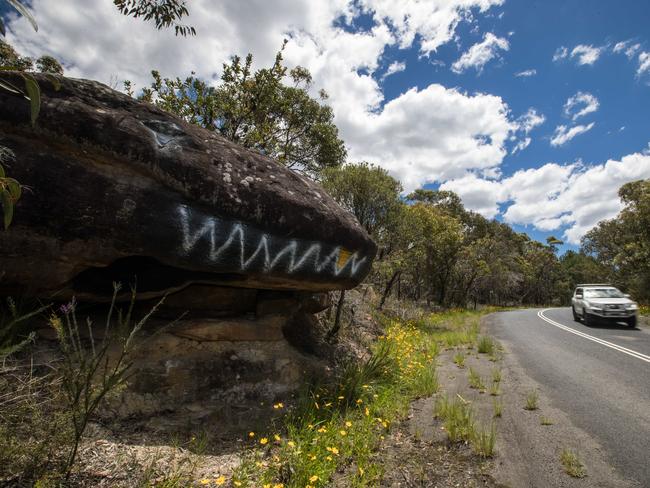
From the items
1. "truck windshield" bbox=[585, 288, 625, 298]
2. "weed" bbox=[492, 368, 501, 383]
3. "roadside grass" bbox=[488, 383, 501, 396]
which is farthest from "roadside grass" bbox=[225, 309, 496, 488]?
"truck windshield" bbox=[585, 288, 625, 298]

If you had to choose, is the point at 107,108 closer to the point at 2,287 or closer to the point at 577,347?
the point at 2,287

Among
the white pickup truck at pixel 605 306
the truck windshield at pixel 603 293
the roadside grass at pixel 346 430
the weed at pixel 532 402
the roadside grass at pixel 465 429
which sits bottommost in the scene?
the roadside grass at pixel 346 430

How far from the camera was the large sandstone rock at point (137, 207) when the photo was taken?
12.2 ft

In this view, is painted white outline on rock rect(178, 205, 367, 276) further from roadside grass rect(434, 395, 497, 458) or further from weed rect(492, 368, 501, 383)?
weed rect(492, 368, 501, 383)

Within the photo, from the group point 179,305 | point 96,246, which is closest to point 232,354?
point 179,305

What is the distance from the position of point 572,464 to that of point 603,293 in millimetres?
13014

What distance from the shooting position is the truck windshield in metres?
13.2

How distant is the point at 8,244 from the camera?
3574 millimetres

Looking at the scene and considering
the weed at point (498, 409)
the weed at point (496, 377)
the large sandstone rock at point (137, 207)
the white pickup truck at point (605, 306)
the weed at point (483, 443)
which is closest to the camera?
the large sandstone rock at point (137, 207)

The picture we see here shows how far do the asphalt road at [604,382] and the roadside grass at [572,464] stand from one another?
0.34 metres

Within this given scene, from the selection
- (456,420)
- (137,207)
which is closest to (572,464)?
(456,420)

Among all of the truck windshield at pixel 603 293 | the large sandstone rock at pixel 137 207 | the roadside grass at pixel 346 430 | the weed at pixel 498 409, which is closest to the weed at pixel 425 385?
the roadside grass at pixel 346 430

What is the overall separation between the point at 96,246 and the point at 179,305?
1.70 m

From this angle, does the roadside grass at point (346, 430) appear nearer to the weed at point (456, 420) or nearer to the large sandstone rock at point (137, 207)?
the weed at point (456, 420)
